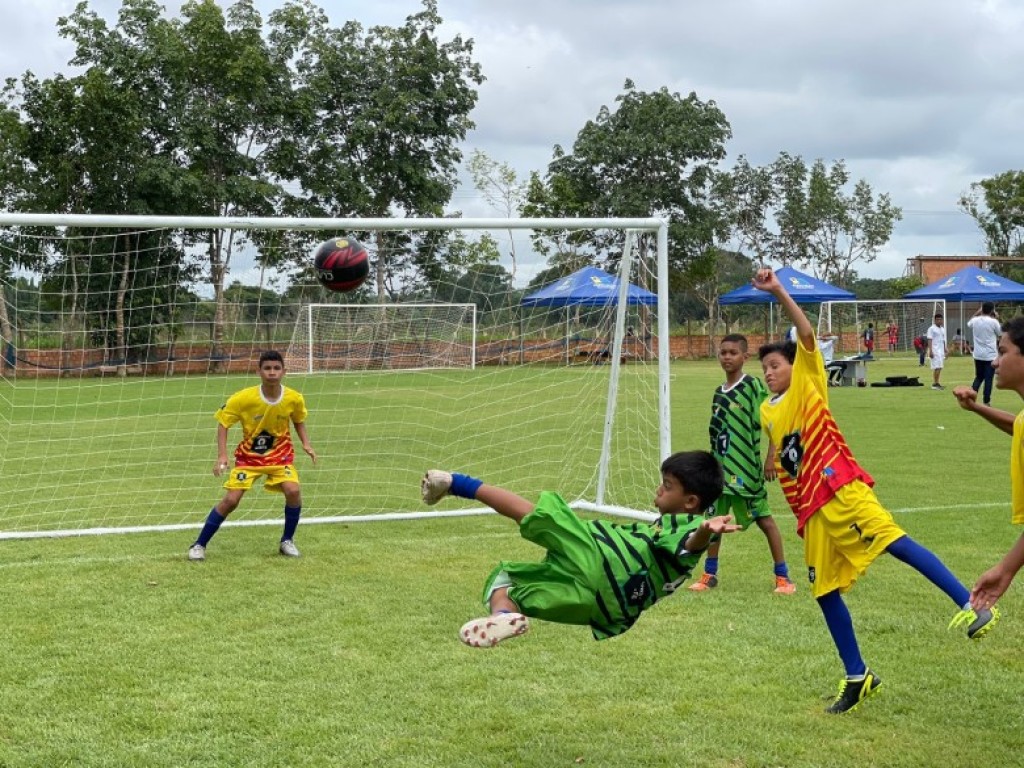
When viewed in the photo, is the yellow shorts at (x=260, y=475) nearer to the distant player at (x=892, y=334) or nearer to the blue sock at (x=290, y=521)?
the blue sock at (x=290, y=521)

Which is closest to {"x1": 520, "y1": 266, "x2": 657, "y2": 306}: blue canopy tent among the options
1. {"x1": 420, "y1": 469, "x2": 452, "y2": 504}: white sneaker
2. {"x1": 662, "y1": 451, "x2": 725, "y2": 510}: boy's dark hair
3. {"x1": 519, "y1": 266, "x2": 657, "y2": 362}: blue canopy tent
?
{"x1": 519, "y1": 266, "x2": 657, "y2": 362}: blue canopy tent

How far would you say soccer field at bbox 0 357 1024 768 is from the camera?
4.41 m

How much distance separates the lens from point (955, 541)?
27.3 ft

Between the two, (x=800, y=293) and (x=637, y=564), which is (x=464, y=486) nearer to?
(x=637, y=564)

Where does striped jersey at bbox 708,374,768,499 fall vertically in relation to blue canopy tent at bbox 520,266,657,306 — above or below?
below

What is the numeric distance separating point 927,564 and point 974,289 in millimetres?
38462

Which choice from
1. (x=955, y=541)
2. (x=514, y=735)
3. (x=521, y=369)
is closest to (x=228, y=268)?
(x=521, y=369)

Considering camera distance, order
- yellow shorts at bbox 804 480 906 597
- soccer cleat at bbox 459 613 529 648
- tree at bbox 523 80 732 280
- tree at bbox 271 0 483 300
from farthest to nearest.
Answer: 1. tree at bbox 523 80 732 280
2. tree at bbox 271 0 483 300
3. yellow shorts at bbox 804 480 906 597
4. soccer cleat at bbox 459 613 529 648

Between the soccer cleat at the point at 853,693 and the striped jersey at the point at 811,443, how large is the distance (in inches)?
29.0

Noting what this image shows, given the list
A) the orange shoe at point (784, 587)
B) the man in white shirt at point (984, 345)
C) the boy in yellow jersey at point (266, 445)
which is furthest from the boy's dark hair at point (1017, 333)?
the man in white shirt at point (984, 345)

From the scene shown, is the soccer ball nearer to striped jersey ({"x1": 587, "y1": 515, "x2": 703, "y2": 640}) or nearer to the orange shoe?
the orange shoe

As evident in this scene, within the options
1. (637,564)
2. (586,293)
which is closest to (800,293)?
(586,293)

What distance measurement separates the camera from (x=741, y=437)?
7.09 metres

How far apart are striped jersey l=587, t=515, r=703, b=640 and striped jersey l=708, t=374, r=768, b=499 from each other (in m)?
2.84
